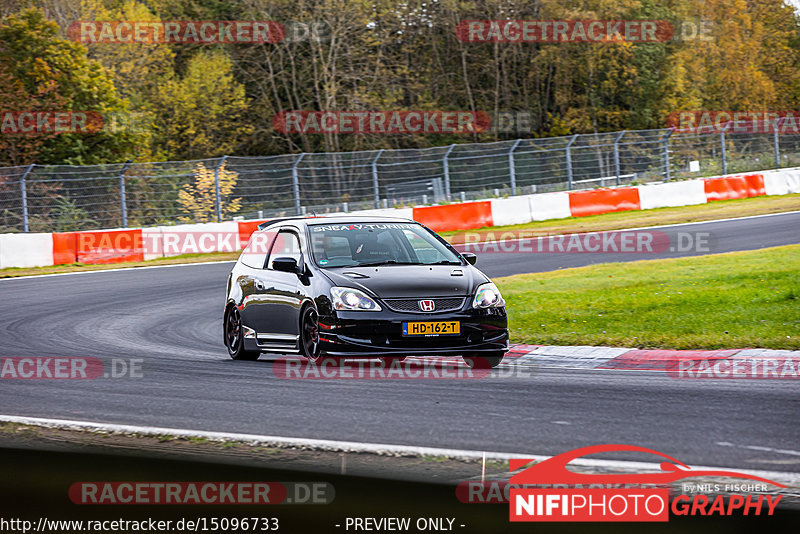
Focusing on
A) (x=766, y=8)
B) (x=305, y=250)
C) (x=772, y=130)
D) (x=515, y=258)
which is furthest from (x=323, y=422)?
(x=766, y=8)

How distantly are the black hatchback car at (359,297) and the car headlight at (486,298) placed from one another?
12 mm

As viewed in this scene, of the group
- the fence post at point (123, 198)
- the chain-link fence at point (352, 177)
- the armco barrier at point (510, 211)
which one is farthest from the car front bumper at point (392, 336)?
the armco barrier at point (510, 211)

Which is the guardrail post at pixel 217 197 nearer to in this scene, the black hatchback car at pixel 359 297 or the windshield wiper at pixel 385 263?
the black hatchback car at pixel 359 297

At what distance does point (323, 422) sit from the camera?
696 centimetres

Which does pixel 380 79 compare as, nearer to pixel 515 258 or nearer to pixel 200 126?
pixel 200 126

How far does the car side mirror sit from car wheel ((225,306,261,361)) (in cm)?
113

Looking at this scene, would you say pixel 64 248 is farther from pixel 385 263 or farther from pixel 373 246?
pixel 385 263

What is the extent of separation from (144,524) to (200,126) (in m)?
47.7

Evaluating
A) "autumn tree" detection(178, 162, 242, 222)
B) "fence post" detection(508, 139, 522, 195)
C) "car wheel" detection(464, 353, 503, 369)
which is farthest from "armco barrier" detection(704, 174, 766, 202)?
"car wheel" detection(464, 353, 503, 369)

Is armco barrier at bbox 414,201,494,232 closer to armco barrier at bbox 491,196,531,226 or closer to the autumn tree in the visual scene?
armco barrier at bbox 491,196,531,226

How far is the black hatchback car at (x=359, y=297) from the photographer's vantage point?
891 cm

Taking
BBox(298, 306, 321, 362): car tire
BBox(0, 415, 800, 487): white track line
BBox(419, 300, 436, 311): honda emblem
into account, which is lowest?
BBox(0, 415, 800, 487): white track line

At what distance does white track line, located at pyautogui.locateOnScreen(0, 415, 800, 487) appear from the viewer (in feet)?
17.3

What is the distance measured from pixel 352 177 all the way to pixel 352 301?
66.4 feet
